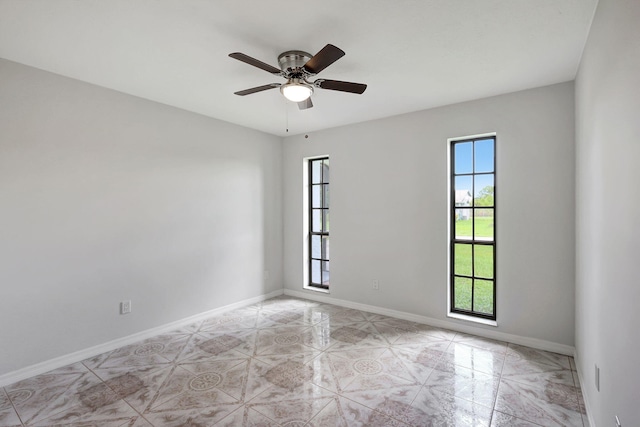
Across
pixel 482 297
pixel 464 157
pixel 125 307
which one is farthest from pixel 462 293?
pixel 125 307

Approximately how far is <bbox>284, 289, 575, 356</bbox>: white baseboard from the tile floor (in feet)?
0.32

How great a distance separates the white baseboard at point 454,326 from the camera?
10.1 feet

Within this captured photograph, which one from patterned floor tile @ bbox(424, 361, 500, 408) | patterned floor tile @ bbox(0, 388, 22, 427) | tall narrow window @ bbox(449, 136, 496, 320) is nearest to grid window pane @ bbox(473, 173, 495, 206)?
tall narrow window @ bbox(449, 136, 496, 320)

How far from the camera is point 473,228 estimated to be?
3639mm

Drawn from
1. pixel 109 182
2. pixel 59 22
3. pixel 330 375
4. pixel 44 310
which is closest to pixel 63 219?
pixel 109 182

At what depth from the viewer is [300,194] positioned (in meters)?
5.12

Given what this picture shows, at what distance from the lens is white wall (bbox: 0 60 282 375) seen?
8.59 feet

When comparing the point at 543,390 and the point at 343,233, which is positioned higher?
the point at 343,233

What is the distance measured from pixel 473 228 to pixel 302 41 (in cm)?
279

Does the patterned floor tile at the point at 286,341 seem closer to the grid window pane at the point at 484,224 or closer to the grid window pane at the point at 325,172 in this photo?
the grid window pane at the point at 484,224

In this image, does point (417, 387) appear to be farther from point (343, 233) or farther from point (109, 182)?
point (109, 182)

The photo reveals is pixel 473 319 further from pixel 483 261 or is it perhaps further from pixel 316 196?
pixel 316 196

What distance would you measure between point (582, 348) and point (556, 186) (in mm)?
1497

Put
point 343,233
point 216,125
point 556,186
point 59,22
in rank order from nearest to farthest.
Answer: point 59,22 → point 556,186 → point 216,125 → point 343,233
